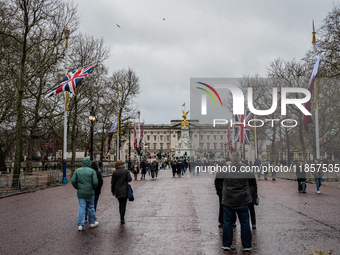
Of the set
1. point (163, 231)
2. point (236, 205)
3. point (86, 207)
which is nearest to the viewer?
point (236, 205)

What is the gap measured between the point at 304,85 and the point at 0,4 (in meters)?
28.5

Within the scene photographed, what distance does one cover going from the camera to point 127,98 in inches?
1943

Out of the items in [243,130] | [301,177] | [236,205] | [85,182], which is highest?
[243,130]

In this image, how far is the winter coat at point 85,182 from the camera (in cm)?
848

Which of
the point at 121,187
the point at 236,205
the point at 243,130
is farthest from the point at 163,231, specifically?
the point at 243,130

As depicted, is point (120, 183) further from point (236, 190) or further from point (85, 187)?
point (236, 190)

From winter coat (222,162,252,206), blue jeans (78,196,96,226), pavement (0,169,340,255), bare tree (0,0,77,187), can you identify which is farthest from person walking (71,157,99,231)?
bare tree (0,0,77,187)

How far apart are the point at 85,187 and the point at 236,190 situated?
399cm

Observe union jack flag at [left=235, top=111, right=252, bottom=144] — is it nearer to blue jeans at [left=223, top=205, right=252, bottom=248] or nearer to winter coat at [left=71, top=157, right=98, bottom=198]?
winter coat at [left=71, top=157, right=98, bottom=198]

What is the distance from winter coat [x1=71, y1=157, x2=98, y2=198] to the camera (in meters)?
8.48

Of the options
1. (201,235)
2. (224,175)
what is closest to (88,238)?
(201,235)

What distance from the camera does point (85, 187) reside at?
8.52 meters

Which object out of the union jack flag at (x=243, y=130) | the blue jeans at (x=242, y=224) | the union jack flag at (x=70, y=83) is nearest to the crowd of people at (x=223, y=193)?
the blue jeans at (x=242, y=224)

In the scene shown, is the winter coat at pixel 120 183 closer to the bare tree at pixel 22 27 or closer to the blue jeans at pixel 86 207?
the blue jeans at pixel 86 207
